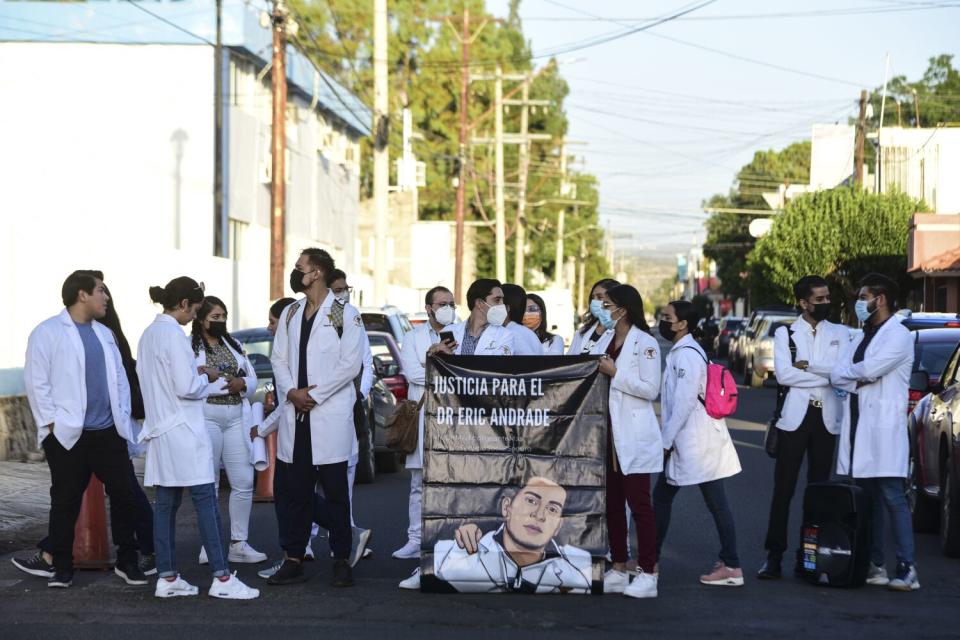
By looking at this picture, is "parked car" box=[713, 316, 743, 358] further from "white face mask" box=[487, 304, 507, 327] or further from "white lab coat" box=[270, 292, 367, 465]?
"white lab coat" box=[270, 292, 367, 465]

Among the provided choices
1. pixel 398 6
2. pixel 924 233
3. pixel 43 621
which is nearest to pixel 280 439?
pixel 43 621

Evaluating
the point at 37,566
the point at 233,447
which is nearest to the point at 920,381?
the point at 233,447

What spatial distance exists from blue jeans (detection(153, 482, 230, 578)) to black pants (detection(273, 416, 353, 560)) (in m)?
0.52

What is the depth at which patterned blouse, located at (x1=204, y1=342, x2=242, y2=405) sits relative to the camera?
977 cm

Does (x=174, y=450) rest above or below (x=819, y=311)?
below

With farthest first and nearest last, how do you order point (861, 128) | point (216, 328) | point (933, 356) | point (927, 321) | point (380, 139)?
point (861, 128) → point (380, 139) → point (927, 321) → point (933, 356) → point (216, 328)

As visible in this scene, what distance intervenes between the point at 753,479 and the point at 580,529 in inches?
287

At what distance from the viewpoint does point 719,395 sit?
9.09 metres

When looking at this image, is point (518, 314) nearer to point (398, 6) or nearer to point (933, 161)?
point (933, 161)

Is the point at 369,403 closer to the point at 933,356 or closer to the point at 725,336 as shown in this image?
the point at 933,356

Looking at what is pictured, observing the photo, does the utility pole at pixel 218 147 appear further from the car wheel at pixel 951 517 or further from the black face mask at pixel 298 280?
the car wheel at pixel 951 517

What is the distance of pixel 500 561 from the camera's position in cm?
876

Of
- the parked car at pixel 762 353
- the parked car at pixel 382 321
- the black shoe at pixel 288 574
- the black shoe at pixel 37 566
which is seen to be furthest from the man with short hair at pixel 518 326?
the parked car at pixel 762 353

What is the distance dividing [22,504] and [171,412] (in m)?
5.06
